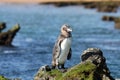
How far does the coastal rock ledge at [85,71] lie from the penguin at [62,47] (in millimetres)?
621

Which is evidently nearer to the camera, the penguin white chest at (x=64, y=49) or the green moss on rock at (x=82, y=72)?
the green moss on rock at (x=82, y=72)

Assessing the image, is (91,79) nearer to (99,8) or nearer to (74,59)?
(74,59)

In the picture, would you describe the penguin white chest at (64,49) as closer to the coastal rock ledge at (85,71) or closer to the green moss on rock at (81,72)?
the coastal rock ledge at (85,71)

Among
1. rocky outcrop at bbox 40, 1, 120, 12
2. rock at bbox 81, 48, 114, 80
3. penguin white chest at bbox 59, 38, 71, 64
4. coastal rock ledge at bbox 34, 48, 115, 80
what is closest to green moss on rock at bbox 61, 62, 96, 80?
coastal rock ledge at bbox 34, 48, 115, 80

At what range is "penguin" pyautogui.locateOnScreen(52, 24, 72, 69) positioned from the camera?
67.6ft

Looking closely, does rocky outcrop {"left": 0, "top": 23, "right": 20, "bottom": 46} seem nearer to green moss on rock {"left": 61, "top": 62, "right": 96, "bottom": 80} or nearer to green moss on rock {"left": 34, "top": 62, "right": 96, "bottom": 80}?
green moss on rock {"left": 34, "top": 62, "right": 96, "bottom": 80}

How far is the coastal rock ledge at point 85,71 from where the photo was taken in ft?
63.1

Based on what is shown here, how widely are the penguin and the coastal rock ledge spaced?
62cm

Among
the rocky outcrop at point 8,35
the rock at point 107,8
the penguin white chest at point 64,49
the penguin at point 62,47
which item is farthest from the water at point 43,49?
A: the rock at point 107,8

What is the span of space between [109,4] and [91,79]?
81647 millimetres

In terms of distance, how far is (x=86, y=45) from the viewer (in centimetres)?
4547

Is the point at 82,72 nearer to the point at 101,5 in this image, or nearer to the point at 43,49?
the point at 43,49

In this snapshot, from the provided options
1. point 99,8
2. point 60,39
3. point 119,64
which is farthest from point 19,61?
point 99,8

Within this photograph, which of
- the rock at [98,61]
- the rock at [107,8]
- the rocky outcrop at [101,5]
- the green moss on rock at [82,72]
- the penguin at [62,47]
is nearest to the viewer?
the green moss on rock at [82,72]
